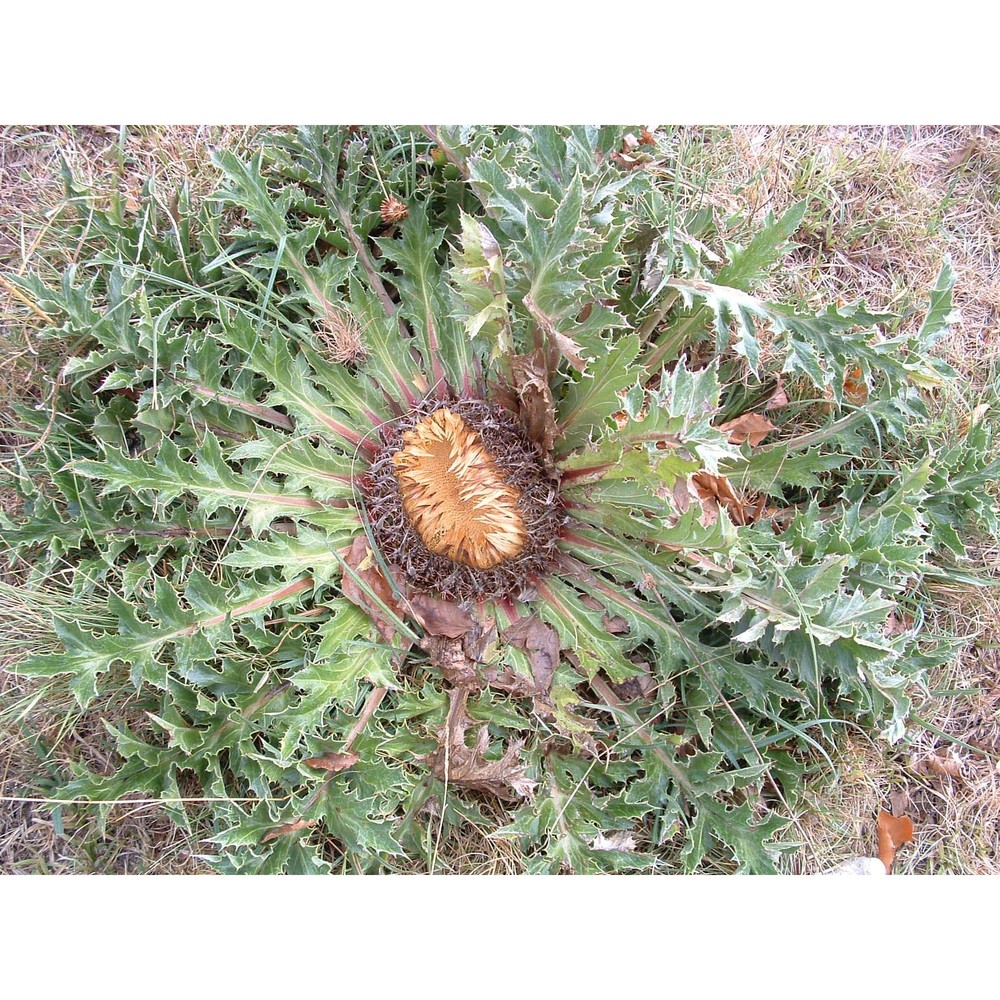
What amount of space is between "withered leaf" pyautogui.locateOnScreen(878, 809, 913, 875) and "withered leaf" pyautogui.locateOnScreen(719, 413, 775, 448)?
4.90 feet

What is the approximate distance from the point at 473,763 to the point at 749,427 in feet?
5.27

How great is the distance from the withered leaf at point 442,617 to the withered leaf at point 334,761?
495mm

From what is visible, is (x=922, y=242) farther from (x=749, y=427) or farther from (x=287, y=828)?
(x=287, y=828)

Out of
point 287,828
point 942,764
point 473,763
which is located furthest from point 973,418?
point 287,828

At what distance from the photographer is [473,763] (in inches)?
103

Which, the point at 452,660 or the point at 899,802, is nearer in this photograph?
the point at 452,660

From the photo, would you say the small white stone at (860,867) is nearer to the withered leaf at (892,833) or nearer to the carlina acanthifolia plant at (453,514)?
the withered leaf at (892,833)

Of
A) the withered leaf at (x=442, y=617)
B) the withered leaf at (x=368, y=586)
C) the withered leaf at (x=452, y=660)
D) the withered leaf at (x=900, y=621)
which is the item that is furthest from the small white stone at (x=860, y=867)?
the withered leaf at (x=368, y=586)

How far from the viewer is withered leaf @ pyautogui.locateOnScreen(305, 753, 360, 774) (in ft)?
8.21

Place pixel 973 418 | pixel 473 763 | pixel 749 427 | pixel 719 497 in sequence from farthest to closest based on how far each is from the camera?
pixel 973 418, pixel 749 427, pixel 719 497, pixel 473 763

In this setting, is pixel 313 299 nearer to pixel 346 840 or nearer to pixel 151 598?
pixel 151 598

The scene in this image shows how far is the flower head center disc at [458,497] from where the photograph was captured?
2.48 metres

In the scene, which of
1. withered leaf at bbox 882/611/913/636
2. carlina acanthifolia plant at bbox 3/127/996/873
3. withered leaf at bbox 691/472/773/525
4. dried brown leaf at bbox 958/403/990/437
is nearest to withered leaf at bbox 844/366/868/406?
carlina acanthifolia plant at bbox 3/127/996/873

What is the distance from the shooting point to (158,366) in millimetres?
2686
